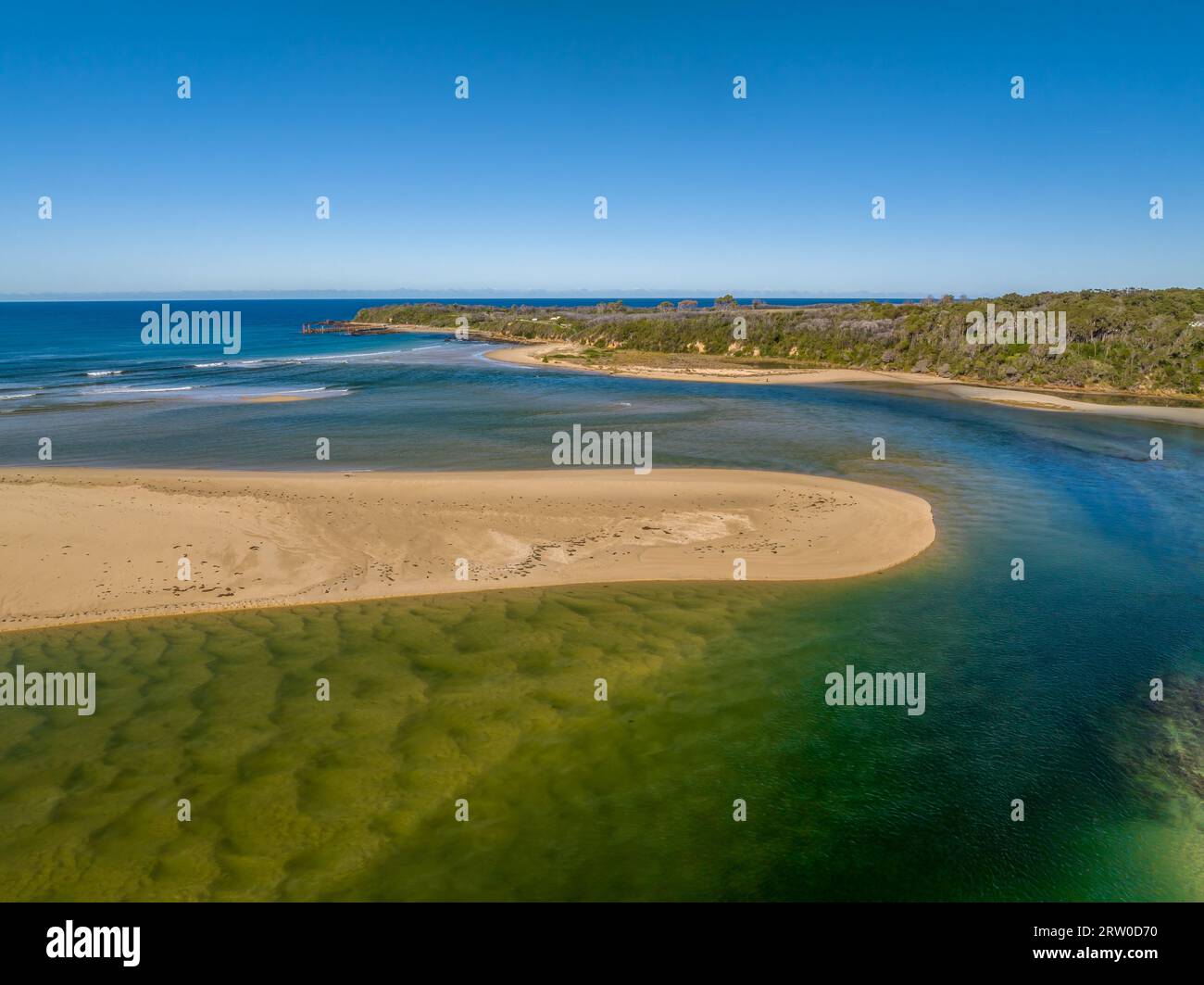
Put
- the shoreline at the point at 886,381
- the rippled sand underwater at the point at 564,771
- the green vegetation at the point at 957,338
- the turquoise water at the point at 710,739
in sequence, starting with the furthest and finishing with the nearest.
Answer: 1. the green vegetation at the point at 957,338
2. the shoreline at the point at 886,381
3. the turquoise water at the point at 710,739
4. the rippled sand underwater at the point at 564,771

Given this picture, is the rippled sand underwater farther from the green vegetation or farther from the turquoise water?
the green vegetation

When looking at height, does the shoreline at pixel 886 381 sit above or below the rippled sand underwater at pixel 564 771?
above

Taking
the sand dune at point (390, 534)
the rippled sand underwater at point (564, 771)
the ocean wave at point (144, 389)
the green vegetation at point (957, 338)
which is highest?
the green vegetation at point (957, 338)

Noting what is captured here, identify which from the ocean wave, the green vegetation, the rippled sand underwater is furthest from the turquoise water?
the ocean wave

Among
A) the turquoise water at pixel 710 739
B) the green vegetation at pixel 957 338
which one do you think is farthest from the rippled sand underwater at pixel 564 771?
the green vegetation at pixel 957 338

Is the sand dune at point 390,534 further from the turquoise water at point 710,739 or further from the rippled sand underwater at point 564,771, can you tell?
the rippled sand underwater at point 564,771
